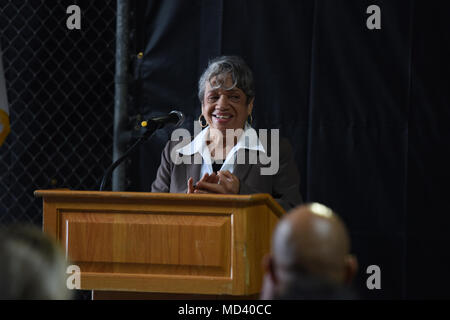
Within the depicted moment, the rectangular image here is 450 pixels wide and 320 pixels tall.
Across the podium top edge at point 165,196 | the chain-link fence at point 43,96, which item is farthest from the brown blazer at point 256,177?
the chain-link fence at point 43,96

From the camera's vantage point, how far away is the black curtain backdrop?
11.6 feet

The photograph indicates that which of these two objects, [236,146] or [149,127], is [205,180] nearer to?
[149,127]

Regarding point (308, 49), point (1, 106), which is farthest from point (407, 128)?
point (1, 106)

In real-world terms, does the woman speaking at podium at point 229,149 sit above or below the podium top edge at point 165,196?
above

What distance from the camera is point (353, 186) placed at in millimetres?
3605

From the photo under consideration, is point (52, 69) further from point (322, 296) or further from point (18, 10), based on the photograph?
point (322, 296)

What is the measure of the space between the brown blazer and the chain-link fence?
2.98 feet

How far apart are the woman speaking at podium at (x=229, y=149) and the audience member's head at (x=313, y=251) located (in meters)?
2.03

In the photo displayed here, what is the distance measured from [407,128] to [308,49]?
2.14 ft

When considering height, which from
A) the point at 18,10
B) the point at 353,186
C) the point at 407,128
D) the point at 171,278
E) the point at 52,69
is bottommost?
the point at 171,278

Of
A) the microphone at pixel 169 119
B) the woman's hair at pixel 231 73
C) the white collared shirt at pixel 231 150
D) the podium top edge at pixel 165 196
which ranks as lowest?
the podium top edge at pixel 165 196

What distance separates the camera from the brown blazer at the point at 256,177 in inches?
114

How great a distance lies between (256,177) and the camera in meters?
2.92

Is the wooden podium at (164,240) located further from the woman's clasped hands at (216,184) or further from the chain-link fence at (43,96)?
the chain-link fence at (43,96)
